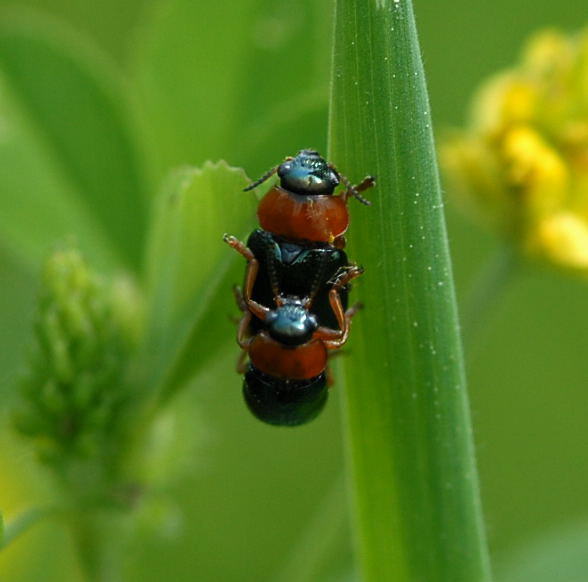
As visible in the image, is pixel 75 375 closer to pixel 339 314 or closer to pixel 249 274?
pixel 249 274

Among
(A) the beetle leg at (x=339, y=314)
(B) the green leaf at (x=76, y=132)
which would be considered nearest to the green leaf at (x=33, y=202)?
(B) the green leaf at (x=76, y=132)

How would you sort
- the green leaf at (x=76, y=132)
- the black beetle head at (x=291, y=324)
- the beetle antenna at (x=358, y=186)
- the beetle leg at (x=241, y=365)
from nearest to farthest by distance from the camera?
the beetle antenna at (x=358, y=186), the black beetle head at (x=291, y=324), the beetle leg at (x=241, y=365), the green leaf at (x=76, y=132)

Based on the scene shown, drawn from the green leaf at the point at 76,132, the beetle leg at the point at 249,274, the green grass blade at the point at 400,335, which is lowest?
the green grass blade at the point at 400,335

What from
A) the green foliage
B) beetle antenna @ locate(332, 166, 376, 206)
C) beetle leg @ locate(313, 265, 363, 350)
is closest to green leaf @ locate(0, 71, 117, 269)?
the green foliage

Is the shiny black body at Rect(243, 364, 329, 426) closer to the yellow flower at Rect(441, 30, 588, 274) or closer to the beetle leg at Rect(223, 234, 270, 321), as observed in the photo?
the beetle leg at Rect(223, 234, 270, 321)

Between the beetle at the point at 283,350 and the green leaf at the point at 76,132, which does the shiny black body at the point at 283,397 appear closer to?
the beetle at the point at 283,350

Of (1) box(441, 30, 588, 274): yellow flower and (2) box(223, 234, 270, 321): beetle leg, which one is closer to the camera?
(2) box(223, 234, 270, 321): beetle leg
